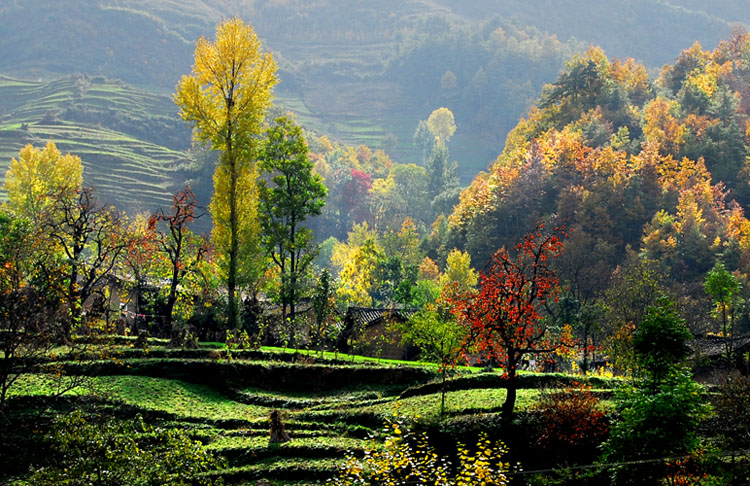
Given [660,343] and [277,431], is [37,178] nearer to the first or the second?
[277,431]

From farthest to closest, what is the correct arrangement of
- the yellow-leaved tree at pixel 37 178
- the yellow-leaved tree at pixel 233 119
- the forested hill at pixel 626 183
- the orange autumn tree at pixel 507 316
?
the forested hill at pixel 626 183
the yellow-leaved tree at pixel 37 178
the yellow-leaved tree at pixel 233 119
the orange autumn tree at pixel 507 316

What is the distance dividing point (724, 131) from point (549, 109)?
75.3 ft

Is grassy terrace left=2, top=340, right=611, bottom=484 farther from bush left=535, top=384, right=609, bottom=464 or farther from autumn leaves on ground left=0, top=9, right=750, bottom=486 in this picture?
bush left=535, top=384, right=609, bottom=464

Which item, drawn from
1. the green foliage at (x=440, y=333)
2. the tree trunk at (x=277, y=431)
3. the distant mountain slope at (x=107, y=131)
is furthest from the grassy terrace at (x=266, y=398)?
the distant mountain slope at (x=107, y=131)

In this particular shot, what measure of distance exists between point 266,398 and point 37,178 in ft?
147

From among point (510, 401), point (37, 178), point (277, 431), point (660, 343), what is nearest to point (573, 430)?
point (510, 401)

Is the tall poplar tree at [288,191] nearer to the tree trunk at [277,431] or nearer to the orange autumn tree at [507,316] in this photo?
the tree trunk at [277,431]

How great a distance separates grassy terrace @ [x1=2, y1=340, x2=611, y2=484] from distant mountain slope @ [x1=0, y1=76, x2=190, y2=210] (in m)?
97.5

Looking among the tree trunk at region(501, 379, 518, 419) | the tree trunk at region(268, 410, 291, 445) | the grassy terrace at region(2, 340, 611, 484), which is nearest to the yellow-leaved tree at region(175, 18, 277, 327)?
the grassy terrace at region(2, 340, 611, 484)

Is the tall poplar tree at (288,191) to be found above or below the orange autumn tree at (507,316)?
above

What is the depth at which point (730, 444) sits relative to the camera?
22.7 metres

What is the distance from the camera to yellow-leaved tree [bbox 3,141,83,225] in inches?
2493

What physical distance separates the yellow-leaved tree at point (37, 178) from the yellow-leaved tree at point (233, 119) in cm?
2363

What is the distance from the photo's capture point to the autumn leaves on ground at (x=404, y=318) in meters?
22.5
